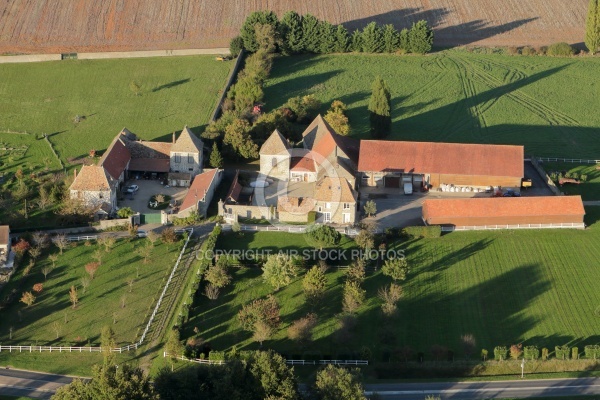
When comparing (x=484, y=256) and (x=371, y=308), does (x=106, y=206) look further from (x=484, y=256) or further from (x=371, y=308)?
(x=484, y=256)

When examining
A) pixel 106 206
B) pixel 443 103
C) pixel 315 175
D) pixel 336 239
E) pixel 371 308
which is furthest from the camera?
pixel 443 103

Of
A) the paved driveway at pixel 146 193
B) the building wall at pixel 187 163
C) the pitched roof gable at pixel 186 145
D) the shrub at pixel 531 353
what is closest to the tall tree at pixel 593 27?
the pitched roof gable at pixel 186 145

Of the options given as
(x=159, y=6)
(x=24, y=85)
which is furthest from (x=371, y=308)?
(x=159, y=6)

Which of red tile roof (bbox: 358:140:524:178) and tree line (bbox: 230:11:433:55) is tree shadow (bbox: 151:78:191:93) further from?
red tile roof (bbox: 358:140:524:178)

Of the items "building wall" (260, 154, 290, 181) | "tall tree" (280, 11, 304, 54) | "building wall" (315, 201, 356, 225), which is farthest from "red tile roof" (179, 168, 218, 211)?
"tall tree" (280, 11, 304, 54)

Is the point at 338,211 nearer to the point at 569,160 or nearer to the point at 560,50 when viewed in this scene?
the point at 569,160

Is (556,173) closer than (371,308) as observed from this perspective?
No
